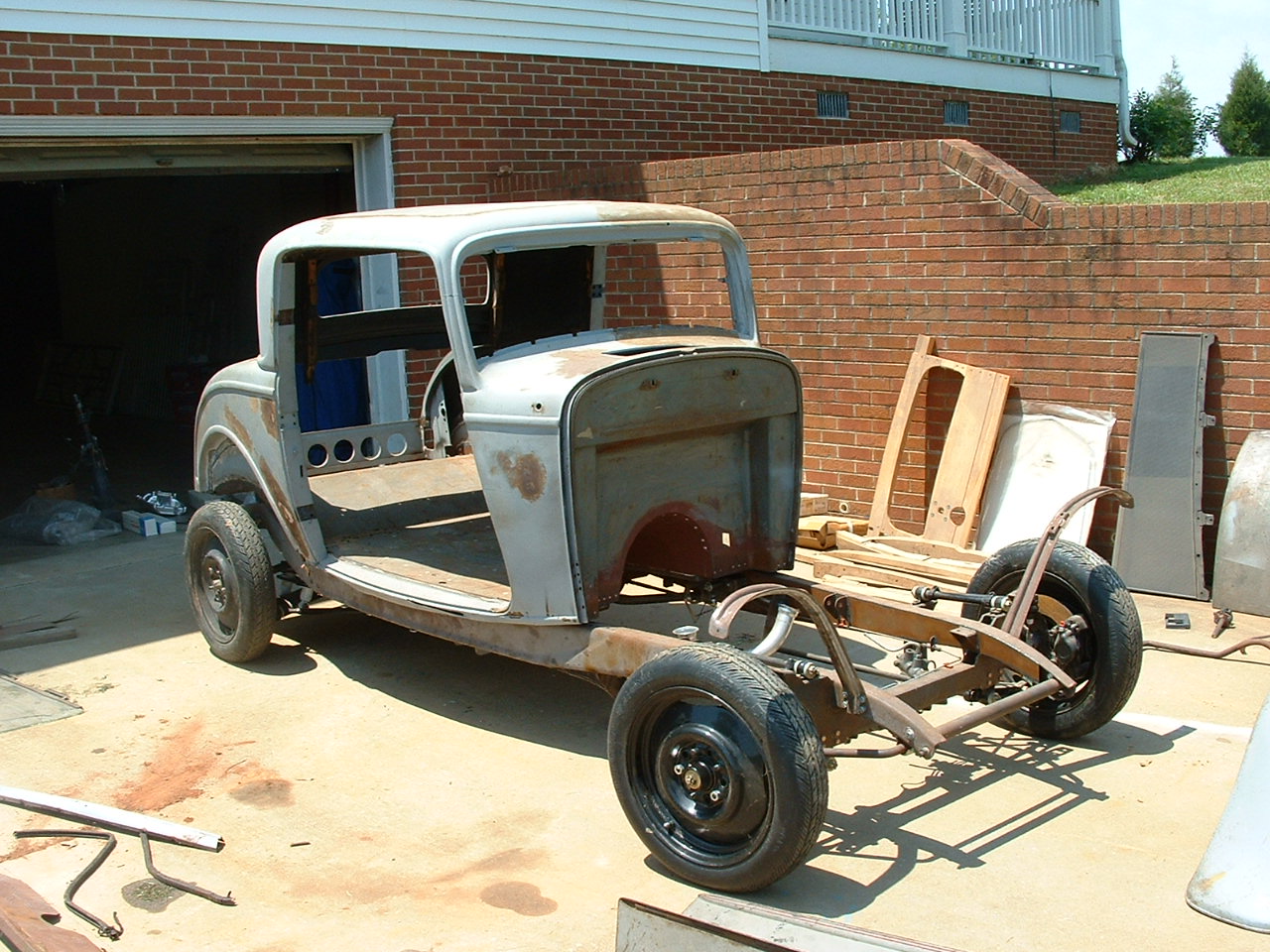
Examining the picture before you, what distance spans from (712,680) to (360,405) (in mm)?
7361

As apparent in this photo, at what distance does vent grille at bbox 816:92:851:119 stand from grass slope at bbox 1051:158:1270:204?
7.57 ft

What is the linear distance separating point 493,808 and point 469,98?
721cm

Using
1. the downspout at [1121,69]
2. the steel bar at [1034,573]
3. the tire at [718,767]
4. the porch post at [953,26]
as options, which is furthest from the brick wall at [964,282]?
the downspout at [1121,69]

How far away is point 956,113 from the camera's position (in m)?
15.1

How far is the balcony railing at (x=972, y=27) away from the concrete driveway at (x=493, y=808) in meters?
8.40

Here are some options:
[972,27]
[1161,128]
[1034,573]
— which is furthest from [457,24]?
[1161,128]

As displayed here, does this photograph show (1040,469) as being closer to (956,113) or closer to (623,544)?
(623,544)

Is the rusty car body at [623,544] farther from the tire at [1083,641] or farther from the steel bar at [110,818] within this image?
the steel bar at [110,818]

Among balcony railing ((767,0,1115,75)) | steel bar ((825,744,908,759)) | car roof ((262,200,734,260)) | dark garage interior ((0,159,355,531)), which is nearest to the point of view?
steel bar ((825,744,908,759))

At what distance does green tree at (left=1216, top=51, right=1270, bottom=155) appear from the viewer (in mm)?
30656

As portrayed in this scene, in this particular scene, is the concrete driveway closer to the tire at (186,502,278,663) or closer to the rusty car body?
the tire at (186,502,278,663)

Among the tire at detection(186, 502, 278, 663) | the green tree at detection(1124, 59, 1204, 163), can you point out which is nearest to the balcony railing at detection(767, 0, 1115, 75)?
the green tree at detection(1124, 59, 1204, 163)

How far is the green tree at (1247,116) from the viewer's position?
3066 cm

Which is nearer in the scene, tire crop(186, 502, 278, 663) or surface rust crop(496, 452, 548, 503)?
surface rust crop(496, 452, 548, 503)
